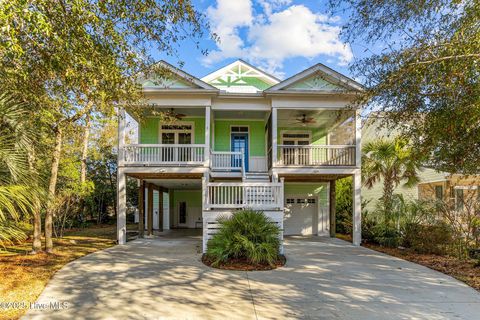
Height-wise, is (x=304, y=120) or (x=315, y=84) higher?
(x=315, y=84)

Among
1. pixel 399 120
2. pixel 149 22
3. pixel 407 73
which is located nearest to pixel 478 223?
pixel 399 120

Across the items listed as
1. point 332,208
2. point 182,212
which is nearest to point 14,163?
point 332,208

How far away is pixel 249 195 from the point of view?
32.8 feet

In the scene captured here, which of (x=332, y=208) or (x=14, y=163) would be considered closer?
(x=14, y=163)

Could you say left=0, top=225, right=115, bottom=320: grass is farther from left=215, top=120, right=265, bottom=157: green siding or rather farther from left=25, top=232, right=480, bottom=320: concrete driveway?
left=215, top=120, right=265, bottom=157: green siding

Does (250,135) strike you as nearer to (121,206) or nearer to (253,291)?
(121,206)

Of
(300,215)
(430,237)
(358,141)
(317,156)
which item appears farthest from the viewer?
(300,215)

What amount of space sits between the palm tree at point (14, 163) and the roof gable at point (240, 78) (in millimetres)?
11237

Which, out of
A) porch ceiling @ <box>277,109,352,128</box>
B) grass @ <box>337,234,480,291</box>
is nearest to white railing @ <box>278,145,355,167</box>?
porch ceiling @ <box>277,109,352,128</box>

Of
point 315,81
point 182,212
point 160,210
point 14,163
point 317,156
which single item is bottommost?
point 182,212

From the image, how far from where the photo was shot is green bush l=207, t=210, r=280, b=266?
26.3 feet

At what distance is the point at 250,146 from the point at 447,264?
9384mm

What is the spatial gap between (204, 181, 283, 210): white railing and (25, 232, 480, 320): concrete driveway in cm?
186

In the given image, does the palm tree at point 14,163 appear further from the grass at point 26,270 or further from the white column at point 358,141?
the white column at point 358,141
